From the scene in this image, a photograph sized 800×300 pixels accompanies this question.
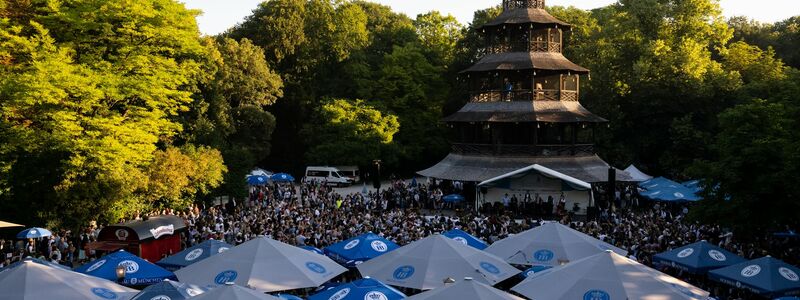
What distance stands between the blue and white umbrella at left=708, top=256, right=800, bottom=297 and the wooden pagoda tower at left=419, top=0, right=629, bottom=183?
835 inches

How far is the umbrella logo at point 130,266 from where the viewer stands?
56.5 feet

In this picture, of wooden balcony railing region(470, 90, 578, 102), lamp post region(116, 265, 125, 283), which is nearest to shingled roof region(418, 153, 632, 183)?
wooden balcony railing region(470, 90, 578, 102)

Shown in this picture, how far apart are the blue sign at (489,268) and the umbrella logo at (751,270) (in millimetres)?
6339

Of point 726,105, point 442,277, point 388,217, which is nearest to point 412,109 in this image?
point 726,105

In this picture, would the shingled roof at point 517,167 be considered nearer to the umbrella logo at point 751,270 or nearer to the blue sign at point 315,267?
the umbrella logo at point 751,270

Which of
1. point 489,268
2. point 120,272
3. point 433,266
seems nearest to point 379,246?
point 433,266

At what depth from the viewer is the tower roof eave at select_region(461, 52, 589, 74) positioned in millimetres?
41656

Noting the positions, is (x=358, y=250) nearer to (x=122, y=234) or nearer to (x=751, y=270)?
(x=122, y=234)

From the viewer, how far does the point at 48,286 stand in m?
13.8

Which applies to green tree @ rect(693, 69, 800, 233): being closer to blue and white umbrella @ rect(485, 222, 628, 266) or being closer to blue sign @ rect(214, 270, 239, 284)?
blue and white umbrella @ rect(485, 222, 628, 266)

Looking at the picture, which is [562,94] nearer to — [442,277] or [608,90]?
[608,90]

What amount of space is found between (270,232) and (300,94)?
37.5m

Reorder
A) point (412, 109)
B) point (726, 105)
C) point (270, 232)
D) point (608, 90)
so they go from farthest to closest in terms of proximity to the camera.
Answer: point (412, 109) < point (608, 90) < point (726, 105) < point (270, 232)

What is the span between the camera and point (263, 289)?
15828mm
